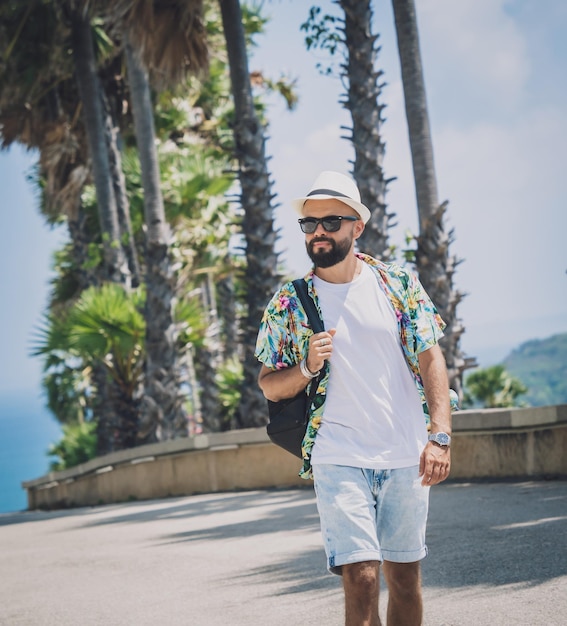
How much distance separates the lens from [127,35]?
630 inches

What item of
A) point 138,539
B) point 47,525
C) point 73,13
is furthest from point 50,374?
point 138,539

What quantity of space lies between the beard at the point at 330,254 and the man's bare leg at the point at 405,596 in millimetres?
1159

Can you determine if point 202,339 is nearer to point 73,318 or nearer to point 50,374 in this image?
point 73,318

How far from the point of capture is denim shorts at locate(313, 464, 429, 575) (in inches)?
151

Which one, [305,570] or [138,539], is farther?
[138,539]

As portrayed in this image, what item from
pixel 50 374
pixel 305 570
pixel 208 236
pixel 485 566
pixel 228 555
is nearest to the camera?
pixel 485 566

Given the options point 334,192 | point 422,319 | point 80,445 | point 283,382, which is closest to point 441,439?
point 422,319

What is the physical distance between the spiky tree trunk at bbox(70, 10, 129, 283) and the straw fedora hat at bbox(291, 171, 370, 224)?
14578 millimetres

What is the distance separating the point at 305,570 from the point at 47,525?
6.51 m

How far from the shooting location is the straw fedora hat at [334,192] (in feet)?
13.9

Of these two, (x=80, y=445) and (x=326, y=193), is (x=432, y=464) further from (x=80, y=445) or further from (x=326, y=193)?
(x=80, y=445)

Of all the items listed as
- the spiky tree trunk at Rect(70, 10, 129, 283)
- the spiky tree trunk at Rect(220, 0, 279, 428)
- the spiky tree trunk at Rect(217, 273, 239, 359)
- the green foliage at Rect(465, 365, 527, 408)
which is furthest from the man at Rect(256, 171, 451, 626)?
the green foliage at Rect(465, 365, 527, 408)

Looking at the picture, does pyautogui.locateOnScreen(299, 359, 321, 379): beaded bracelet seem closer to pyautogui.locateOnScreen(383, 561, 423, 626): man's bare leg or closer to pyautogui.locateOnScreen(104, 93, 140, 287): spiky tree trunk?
pyautogui.locateOnScreen(383, 561, 423, 626): man's bare leg

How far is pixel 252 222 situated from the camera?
13945 mm
